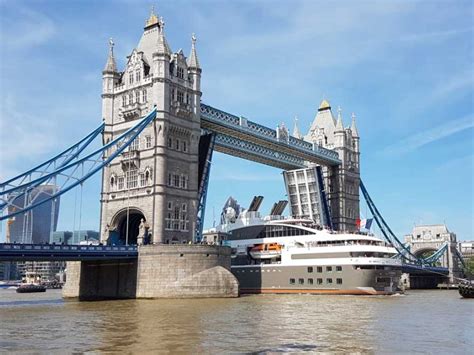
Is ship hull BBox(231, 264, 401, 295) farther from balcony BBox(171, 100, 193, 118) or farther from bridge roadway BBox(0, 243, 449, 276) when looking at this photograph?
balcony BBox(171, 100, 193, 118)

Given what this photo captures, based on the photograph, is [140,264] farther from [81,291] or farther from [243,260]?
[243,260]

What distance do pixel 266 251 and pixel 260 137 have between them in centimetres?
1836

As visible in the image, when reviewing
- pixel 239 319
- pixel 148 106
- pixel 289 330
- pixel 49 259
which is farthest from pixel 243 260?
pixel 289 330

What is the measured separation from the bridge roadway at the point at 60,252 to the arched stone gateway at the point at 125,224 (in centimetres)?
872

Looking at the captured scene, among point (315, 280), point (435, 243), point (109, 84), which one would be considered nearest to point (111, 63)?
point (109, 84)

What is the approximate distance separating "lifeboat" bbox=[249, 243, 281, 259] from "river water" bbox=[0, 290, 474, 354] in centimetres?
3514

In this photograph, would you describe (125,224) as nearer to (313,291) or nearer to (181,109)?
(181,109)

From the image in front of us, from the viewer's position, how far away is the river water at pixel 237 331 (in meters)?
28.0

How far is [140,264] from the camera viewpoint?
66375mm

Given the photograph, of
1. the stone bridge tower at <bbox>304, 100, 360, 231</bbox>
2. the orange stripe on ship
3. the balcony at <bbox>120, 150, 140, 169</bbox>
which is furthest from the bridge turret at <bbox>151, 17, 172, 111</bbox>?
the stone bridge tower at <bbox>304, 100, 360, 231</bbox>

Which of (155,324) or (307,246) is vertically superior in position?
(307,246)

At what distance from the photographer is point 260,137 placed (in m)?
92.8

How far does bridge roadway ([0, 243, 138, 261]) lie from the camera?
184 ft

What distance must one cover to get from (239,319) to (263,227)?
48.8 m
